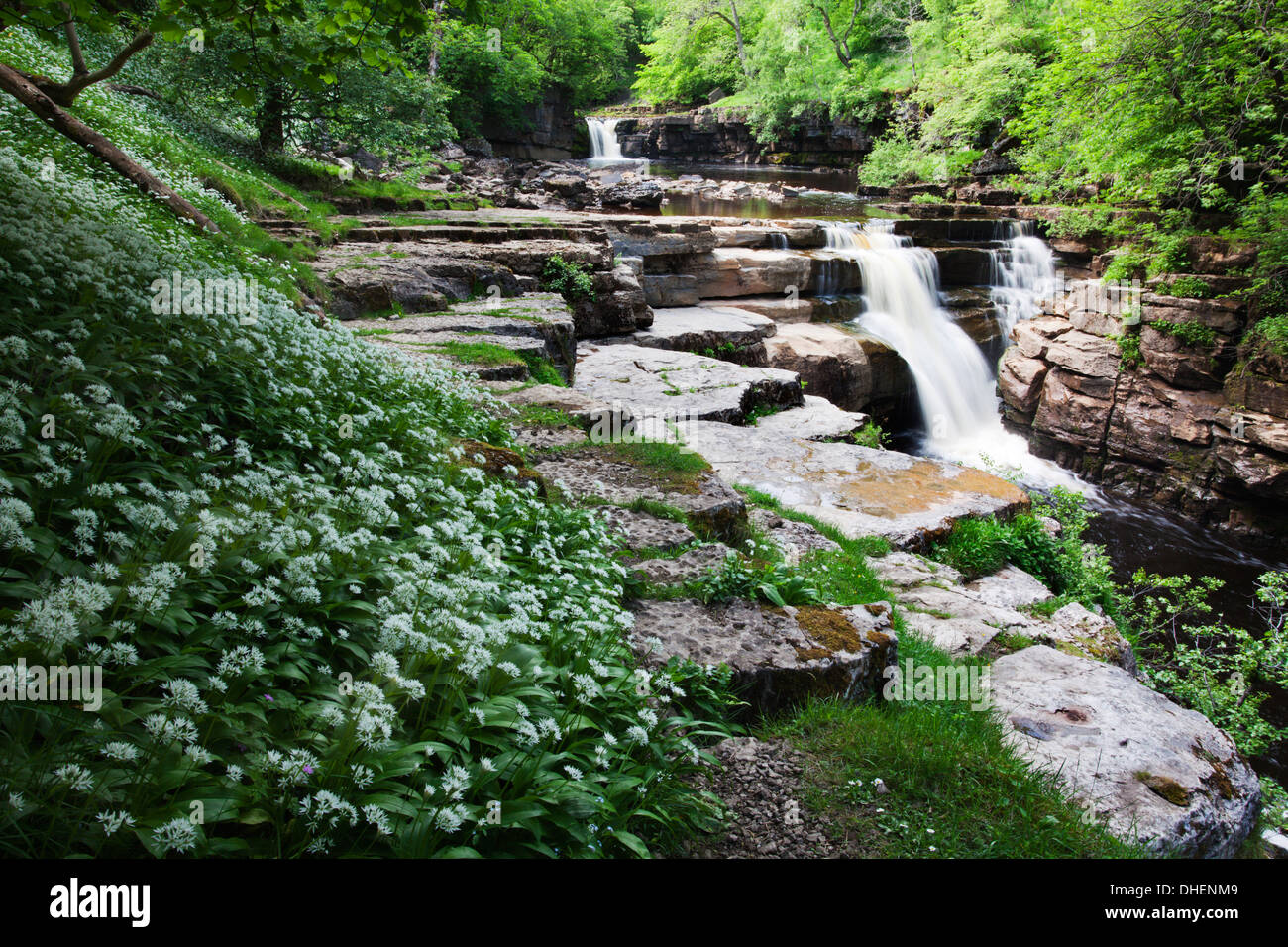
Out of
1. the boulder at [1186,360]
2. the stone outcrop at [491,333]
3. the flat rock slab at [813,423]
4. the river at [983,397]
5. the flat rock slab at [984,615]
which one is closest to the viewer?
the flat rock slab at [984,615]

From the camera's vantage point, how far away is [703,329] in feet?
41.1

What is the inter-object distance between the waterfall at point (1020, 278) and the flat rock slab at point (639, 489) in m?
15.9

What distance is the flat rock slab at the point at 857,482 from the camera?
A: 738 centimetres

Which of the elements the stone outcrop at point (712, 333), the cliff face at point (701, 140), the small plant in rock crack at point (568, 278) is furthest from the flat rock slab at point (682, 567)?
the cliff face at point (701, 140)

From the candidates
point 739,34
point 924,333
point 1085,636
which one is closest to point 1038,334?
point 924,333

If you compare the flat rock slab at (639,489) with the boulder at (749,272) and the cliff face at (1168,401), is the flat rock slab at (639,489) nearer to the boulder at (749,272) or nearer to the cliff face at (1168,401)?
the boulder at (749,272)

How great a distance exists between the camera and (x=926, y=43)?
3700cm

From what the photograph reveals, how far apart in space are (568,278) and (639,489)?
661 cm

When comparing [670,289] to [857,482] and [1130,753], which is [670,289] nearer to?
[857,482]

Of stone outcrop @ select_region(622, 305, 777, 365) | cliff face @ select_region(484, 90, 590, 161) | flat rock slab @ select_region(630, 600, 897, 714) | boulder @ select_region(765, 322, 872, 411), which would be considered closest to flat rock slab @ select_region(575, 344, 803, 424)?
stone outcrop @ select_region(622, 305, 777, 365)

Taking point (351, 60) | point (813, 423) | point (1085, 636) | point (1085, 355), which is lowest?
point (1085, 636)

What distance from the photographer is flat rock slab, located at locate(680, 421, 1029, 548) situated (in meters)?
7.38

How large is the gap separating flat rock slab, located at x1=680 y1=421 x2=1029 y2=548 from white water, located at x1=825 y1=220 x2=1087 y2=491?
275 inches

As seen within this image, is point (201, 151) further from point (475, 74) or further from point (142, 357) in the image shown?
point (475, 74)
